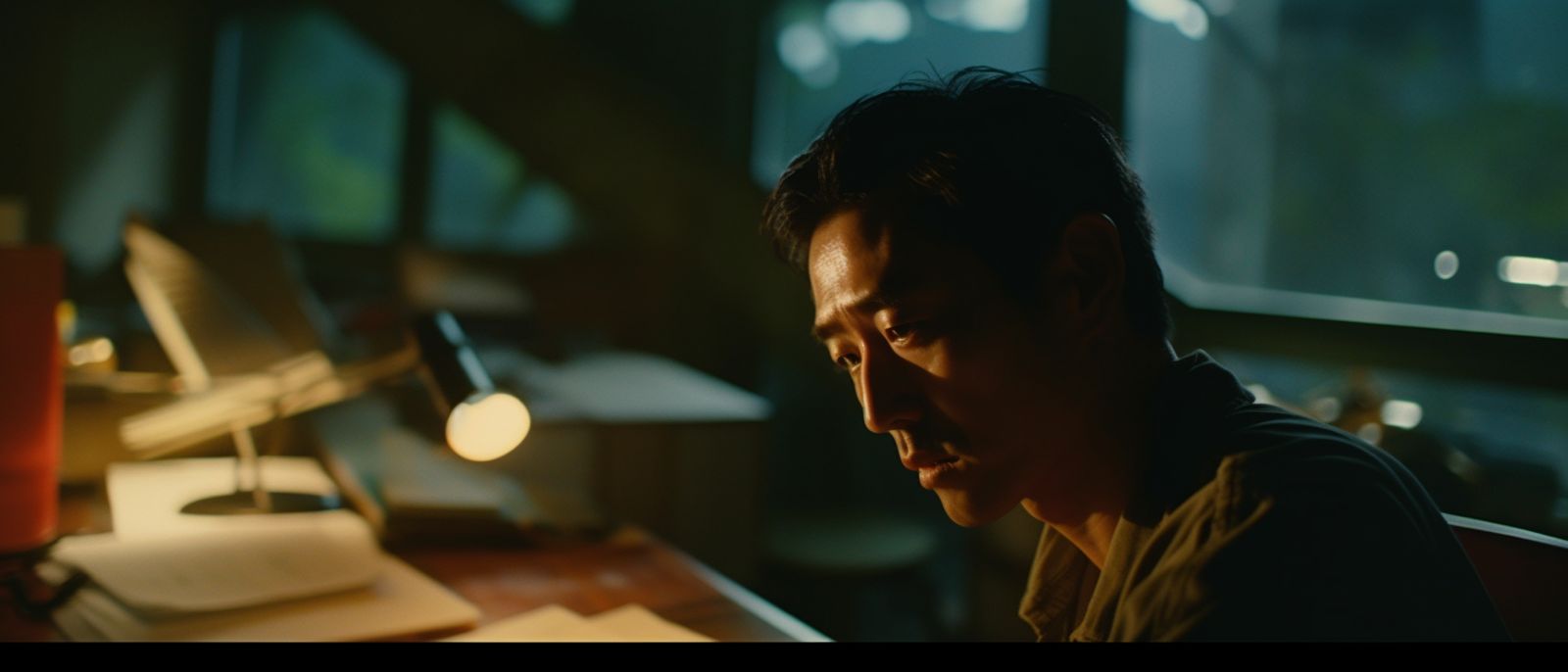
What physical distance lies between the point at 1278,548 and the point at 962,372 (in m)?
0.29

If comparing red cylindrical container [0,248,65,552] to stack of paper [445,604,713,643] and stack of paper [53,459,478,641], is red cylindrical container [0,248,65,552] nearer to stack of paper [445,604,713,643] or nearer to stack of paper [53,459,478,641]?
stack of paper [53,459,478,641]

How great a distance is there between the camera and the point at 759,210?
11.8ft

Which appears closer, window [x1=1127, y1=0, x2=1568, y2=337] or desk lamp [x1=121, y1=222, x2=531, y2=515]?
desk lamp [x1=121, y1=222, x2=531, y2=515]

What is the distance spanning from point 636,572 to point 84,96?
509cm

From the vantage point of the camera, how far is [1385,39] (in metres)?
2.08

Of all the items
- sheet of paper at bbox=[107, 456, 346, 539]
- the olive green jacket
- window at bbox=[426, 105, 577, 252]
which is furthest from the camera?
window at bbox=[426, 105, 577, 252]

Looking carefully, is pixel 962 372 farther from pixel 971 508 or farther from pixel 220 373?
pixel 220 373

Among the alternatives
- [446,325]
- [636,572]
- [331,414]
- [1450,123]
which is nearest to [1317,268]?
[1450,123]

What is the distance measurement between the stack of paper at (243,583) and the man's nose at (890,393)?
56 cm

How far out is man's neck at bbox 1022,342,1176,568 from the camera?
882mm

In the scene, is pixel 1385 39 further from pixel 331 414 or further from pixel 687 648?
pixel 331 414

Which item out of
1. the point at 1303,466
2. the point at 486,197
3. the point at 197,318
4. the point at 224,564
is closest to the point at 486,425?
the point at 224,564

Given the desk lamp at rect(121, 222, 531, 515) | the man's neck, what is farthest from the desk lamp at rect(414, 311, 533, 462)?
the man's neck

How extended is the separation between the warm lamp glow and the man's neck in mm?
596
